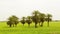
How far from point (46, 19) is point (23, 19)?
44.2 ft

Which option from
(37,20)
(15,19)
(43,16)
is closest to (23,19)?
(15,19)

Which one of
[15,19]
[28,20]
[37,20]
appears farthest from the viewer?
[15,19]

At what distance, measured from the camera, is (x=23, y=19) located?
10200 cm

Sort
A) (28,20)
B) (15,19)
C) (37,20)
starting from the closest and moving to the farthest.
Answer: (37,20) → (28,20) → (15,19)

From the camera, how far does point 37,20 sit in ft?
273

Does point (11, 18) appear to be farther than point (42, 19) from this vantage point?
Yes

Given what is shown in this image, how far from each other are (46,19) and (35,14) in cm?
1212

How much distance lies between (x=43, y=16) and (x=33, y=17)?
1148 centimetres

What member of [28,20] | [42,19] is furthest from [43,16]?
A: [28,20]

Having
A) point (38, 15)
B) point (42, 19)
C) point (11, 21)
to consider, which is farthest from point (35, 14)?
point (11, 21)

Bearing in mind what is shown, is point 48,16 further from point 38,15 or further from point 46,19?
point 38,15

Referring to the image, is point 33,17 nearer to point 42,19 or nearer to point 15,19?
point 42,19

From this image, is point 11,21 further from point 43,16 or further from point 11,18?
point 43,16

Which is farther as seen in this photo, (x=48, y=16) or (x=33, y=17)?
(x=48, y=16)
